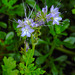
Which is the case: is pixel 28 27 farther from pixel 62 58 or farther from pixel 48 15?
pixel 62 58

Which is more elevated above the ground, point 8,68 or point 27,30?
point 27,30

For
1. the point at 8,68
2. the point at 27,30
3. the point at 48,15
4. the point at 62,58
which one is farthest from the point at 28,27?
the point at 62,58

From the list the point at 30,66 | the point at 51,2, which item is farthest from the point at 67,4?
the point at 30,66

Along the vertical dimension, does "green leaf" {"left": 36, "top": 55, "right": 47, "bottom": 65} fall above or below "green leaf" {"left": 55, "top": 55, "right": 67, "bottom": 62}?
above

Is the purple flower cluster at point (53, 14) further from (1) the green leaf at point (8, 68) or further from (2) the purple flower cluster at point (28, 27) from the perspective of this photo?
(1) the green leaf at point (8, 68)

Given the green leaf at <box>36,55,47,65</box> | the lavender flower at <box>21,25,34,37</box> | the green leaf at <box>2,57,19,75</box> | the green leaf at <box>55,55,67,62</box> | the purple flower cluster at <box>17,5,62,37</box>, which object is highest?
the purple flower cluster at <box>17,5,62,37</box>

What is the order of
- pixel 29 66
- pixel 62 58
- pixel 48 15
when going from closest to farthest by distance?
pixel 29 66 → pixel 48 15 → pixel 62 58

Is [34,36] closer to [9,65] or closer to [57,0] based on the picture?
[9,65]

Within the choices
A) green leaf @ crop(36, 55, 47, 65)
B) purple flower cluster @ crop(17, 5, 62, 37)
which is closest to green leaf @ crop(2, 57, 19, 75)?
purple flower cluster @ crop(17, 5, 62, 37)

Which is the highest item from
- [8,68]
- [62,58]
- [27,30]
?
[27,30]

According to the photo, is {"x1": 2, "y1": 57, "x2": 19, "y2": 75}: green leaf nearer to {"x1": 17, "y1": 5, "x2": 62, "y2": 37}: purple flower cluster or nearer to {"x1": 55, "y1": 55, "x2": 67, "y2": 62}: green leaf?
{"x1": 17, "y1": 5, "x2": 62, "y2": 37}: purple flower cluster

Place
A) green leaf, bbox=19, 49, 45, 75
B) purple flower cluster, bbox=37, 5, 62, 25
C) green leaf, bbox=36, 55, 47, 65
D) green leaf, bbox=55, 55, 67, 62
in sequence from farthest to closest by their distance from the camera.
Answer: green leaf, bbox=55, 55, 67, 62, green leaf, bbox=36, 55, 47, 65, purple flower cluster, bbox=37, 5, 62, 25, green leaf, bbox=19, 49, 45, 75
